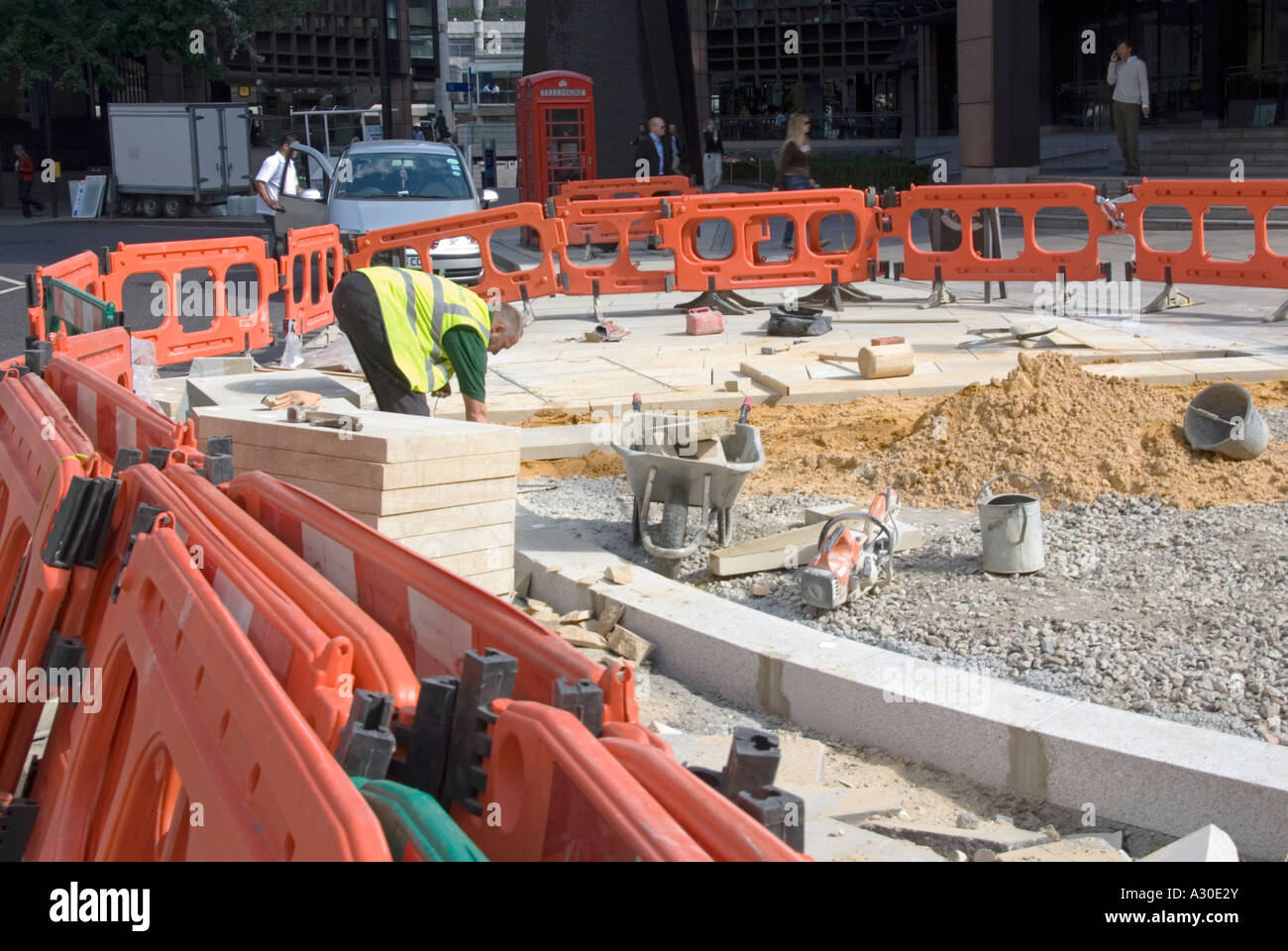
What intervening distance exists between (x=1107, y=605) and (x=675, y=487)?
201 centimetres

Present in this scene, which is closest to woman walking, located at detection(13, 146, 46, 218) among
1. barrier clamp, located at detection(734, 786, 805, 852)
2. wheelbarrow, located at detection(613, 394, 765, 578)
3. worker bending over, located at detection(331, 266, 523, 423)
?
worker bending over, located at detection(331, 266, 523, 423)

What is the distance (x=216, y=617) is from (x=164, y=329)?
33.1 feet

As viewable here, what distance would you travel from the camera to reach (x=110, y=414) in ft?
17.0

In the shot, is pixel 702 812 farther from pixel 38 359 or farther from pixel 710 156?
pixel 710 156

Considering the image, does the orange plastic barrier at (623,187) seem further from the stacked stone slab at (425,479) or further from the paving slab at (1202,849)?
the paving slab at (1202,849)

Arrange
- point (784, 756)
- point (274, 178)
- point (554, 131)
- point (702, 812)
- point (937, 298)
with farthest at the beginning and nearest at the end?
point (554, 131)
point (274, 178)
point (937, 298)
point (784, 756)
point (702, 812)

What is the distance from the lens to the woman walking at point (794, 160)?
17.6 meters

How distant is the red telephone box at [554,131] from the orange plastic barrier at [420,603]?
19701mm

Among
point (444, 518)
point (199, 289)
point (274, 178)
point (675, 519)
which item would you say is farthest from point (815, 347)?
point (274, 178)

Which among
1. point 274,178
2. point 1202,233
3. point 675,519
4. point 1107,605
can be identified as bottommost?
point 1107,605

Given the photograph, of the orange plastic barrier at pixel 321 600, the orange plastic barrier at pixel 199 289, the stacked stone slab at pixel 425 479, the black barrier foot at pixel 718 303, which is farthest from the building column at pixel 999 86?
the orange plastic barrier at pixel 321 600

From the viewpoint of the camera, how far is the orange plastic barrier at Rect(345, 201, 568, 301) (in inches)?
608

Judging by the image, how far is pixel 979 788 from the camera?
4605 mm
